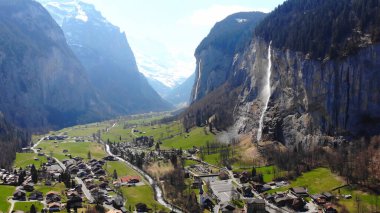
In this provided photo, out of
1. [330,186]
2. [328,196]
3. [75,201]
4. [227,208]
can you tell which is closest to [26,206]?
[75,201]

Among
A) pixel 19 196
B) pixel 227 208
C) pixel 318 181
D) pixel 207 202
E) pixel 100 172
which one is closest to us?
pixel 227 208

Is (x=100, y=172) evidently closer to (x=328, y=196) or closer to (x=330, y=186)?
(x=330, y=186)

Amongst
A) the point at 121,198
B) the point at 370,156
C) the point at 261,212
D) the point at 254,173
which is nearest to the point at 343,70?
the point at 370,156

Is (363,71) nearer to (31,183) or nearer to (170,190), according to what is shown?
(170,190)

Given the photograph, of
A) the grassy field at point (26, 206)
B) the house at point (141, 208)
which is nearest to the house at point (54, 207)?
the grassy field at point (26, 206)

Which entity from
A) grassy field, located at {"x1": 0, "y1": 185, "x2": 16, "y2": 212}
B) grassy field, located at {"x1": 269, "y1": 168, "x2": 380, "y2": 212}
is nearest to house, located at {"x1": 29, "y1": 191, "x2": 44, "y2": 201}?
grassy field, located at {"x1": 0, "y1": 185, "x2": 16, "y2": 212}

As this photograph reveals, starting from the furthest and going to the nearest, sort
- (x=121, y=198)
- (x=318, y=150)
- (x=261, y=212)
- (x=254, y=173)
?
(x=318, y=150) < (x=254, y=173) < (x=121, y=198) < (x=261, y=212)
